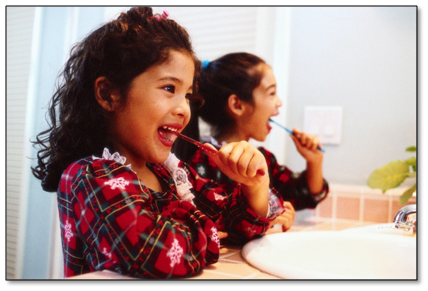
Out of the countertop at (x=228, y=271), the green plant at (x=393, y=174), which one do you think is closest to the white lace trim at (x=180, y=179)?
the countertop at (x=228, y=271)

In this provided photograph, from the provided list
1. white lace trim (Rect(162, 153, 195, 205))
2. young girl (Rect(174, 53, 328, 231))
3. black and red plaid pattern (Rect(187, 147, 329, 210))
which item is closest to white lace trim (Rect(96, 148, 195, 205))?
white lace trim (Rect(162, 153, 195, 205))

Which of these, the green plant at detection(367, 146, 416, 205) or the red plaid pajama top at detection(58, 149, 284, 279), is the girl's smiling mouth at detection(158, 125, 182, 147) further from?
the green plant at detection(367, 146, 416, 205)

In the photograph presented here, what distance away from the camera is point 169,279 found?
0.52 meters

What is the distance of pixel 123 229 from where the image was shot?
0.50m

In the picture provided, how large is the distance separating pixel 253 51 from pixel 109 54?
842 millimetres

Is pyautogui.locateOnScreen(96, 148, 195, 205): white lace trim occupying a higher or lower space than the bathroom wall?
lower

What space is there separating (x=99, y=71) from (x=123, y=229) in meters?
0.29

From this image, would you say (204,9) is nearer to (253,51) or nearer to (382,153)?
(253,51)

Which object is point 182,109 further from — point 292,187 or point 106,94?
point 292,187

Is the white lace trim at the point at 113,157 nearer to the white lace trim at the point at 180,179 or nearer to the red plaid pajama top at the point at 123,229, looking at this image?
the red plaid pajama top at the point at 123,229

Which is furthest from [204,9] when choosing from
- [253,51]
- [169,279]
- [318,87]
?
[169,279]

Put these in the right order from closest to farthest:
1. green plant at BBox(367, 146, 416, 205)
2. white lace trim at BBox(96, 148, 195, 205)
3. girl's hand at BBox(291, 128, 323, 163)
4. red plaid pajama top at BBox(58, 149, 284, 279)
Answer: red plaid pajama top at BBox(58, 149, 284, 279) → white lace trim at BBox(96, 148, 195, 205) → green plant at BBox(367, 146, 416, 205) → girl's hand at BBox(291, 128, 323, 163)

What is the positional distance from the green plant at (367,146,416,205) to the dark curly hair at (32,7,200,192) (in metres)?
0.70

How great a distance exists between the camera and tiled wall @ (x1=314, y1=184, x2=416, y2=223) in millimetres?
1199
